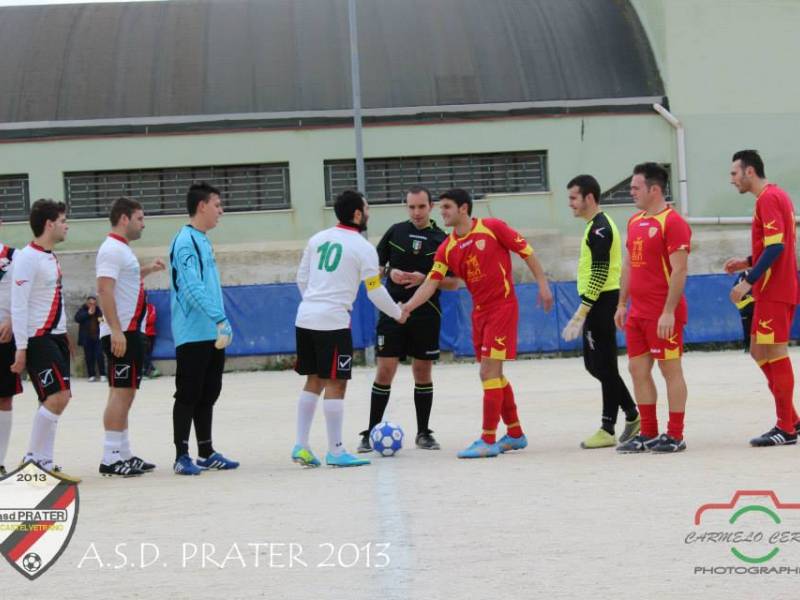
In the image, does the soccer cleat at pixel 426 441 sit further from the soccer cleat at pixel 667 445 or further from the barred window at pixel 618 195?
the barred window at pixel 618 195

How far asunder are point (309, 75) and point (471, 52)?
13.4ft

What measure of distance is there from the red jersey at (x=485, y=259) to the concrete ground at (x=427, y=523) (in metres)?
1.30

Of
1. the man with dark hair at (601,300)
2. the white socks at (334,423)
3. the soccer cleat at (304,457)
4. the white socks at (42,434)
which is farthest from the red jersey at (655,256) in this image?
the white socks at (42,434)

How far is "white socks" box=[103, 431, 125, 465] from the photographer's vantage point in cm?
925

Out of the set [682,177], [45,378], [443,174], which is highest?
[443,174]

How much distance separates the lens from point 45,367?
351 inches

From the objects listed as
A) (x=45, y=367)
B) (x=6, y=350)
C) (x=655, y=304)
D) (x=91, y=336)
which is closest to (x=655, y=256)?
(x=655, y=304)

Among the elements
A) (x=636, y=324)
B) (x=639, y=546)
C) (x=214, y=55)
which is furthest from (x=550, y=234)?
(x=639, y=546)

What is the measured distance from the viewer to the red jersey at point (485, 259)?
9.55 metres

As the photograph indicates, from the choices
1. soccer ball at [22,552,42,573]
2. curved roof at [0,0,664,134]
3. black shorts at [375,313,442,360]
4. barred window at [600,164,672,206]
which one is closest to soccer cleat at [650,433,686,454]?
black shorts at [375,313,442,360]

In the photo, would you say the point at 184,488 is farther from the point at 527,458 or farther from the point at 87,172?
the point at 87,172

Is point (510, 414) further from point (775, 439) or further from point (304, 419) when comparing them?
point (775, 439)

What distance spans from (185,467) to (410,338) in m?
2.32

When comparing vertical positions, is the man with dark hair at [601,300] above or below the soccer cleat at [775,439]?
above
